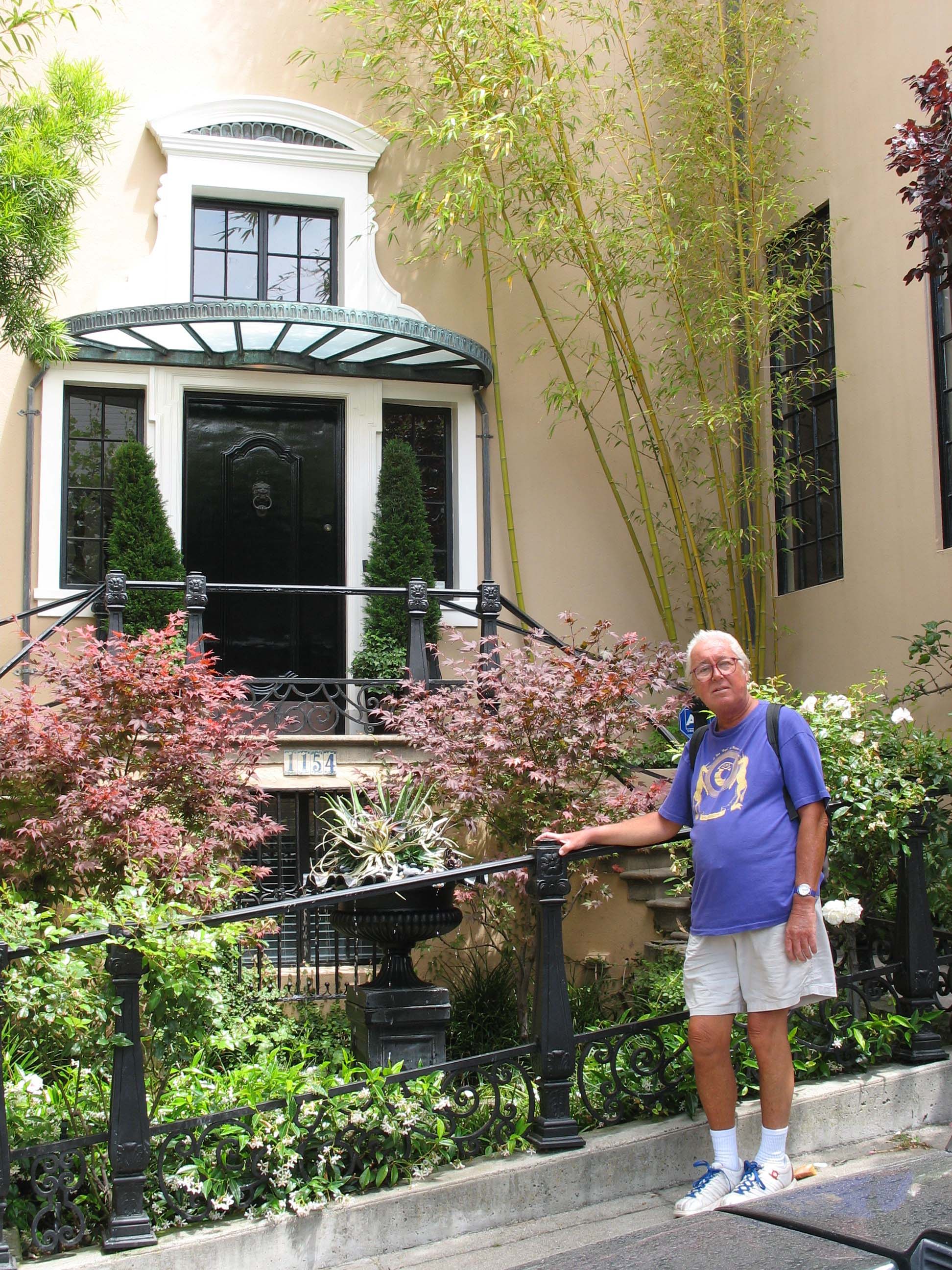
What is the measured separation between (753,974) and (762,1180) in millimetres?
→ 578

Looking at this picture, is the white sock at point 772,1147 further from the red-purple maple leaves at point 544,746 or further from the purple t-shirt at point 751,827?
the red-purple maple leaves at point 544,746

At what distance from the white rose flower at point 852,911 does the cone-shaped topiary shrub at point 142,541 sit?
5485 mm

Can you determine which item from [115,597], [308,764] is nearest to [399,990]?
[308,764]

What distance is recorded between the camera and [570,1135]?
382 centimetres

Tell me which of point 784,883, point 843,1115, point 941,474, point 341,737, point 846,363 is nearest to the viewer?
point 784,883

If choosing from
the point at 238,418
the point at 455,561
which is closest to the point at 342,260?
the point at 238,418

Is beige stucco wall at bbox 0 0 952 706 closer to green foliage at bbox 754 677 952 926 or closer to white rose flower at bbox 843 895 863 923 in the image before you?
green foliage at bbox 754 677 952 926

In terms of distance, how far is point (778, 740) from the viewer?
11.7 feet

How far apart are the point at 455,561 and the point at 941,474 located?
383cm

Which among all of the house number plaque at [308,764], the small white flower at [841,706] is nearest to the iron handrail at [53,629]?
the house number plaque at [308,764]

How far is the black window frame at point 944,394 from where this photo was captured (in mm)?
7746

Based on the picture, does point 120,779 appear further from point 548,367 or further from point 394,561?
point 548,367

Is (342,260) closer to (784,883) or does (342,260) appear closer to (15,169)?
(15,169)

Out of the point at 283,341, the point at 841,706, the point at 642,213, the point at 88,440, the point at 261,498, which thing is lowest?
the point at 841,706
